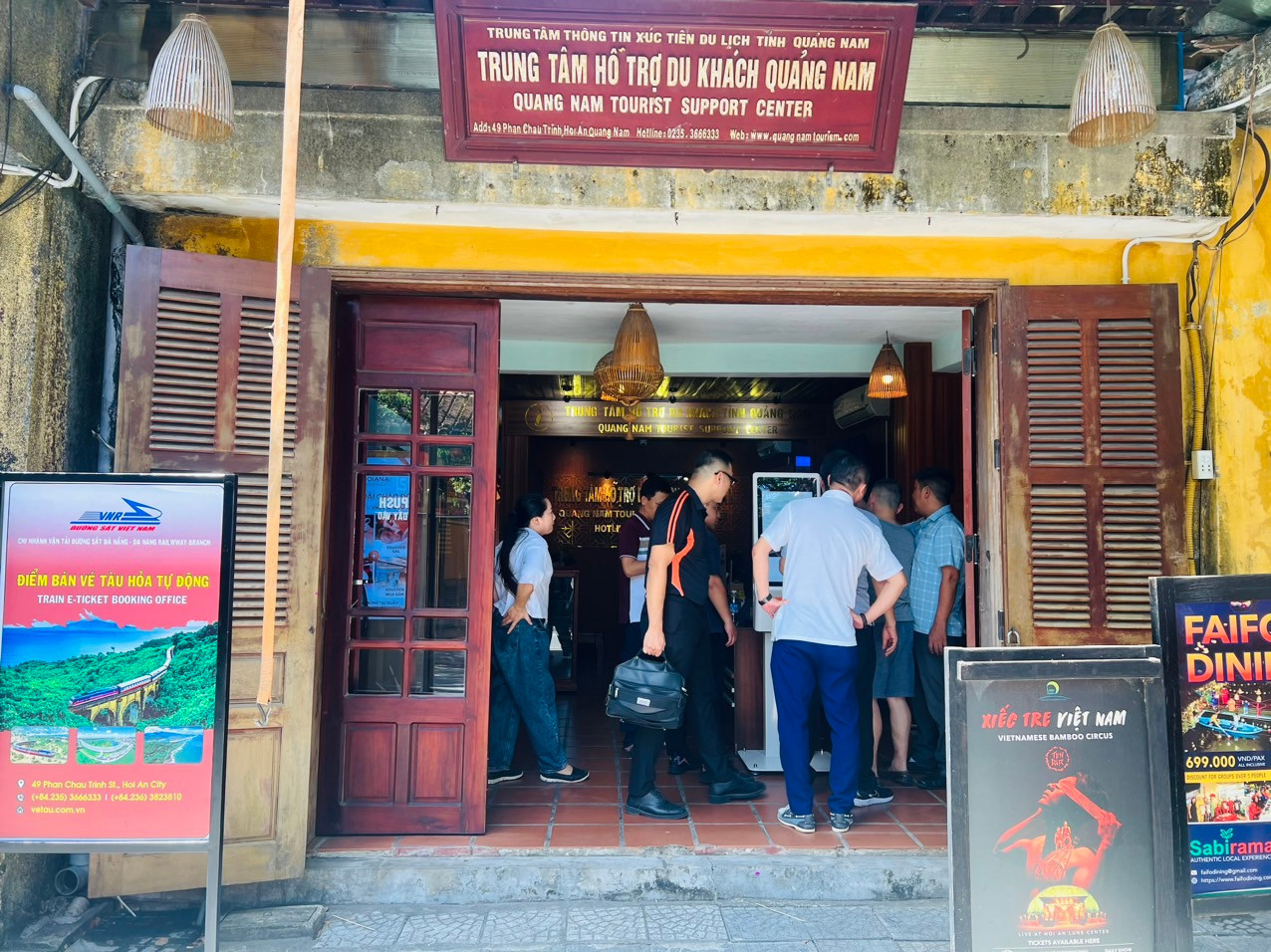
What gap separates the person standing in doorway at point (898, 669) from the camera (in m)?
5.31

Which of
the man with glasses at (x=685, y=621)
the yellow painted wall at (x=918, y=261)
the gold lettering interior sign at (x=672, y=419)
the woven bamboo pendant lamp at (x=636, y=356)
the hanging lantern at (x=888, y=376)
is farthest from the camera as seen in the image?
the gold lettering interior sign at (x=672, y=419)

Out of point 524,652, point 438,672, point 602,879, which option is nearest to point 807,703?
point 602,879

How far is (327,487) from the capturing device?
4.18 meters

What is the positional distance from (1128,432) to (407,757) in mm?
3692

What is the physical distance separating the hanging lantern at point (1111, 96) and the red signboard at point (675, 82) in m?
0.71

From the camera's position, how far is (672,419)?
1001 cm

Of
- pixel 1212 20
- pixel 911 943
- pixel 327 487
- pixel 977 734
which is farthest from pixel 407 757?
pixel 1212 20

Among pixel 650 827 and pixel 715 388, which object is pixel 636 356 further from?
pixel 715 388

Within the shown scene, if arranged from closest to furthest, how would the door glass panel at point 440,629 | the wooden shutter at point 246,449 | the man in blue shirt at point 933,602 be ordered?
the wooden shutter at point 246,449 < the door glass panel at point 440,629 < the man in blue shirt at point 933,602

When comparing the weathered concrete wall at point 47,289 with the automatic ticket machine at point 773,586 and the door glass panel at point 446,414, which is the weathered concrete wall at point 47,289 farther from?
the automatic ticket machine at point 773,586

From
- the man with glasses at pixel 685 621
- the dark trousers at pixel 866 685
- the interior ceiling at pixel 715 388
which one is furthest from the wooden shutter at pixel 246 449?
the interior ceiling at pixel 715 388

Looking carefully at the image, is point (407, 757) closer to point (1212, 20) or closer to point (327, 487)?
point (327, 487)

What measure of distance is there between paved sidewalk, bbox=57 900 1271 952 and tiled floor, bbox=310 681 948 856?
10.8 inches

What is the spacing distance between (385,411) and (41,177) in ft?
5.47
